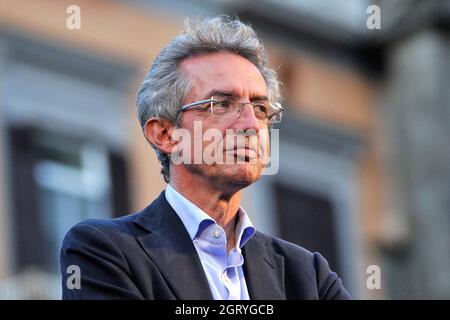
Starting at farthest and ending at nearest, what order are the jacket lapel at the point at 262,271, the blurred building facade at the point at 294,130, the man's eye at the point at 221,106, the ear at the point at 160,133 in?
the blurred building facade at the point at 294,130, the ear at the point at 160,133, the man's eye at the point at 221,106, the jacket lapel at the point at 262,271

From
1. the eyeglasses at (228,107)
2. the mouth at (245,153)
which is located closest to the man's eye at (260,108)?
the eyeglasses at (228,107)

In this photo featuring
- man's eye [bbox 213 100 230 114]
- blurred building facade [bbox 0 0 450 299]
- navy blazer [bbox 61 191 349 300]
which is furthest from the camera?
blurred building facade [bbox 0 0 450 299]

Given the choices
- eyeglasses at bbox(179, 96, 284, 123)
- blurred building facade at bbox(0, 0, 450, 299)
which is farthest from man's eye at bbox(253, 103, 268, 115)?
blurred building facade at bbox(0, 0, 450, 299)

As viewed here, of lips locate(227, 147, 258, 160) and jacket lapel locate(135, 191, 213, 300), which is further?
lips locate(227, 147, 258, 160)

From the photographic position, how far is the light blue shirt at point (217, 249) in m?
3.31

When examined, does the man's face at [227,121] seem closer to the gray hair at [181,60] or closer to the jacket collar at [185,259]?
the gray hair at [181,60]

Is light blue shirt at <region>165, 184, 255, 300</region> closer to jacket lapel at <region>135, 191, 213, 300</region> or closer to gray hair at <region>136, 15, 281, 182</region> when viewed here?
jacket lapel at <region>135, 191, 213, 300</region>

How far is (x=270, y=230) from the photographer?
1062 centimetres

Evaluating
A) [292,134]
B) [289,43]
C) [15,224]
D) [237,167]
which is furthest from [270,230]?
[237,167]

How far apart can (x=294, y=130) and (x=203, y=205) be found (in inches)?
301

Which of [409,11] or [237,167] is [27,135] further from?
[237,167]

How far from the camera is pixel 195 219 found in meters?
3.39

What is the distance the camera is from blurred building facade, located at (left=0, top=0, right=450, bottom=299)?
927 cm

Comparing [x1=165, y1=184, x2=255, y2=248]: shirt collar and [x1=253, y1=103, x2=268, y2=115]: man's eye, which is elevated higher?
[x1=253, y1=103, x2=268, y2=115]: man's eye
